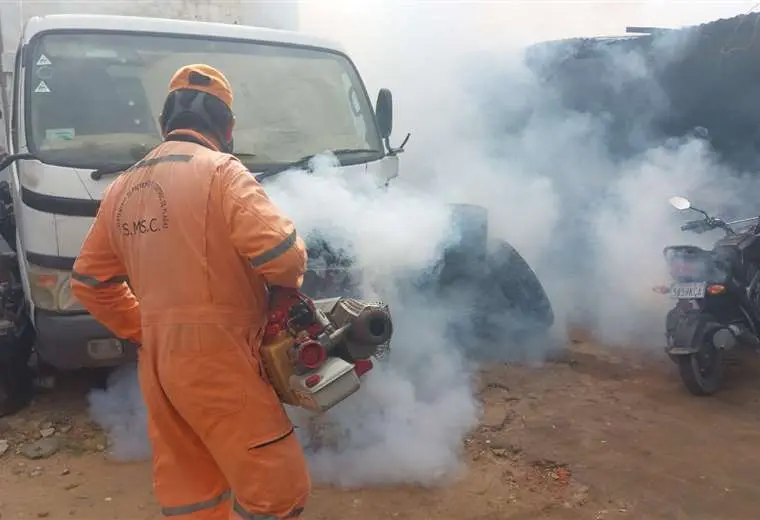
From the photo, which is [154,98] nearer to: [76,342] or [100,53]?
[100,53]

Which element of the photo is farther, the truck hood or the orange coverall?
the truck hood

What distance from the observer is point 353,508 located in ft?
11.8

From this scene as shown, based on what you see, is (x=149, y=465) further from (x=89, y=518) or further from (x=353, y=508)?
(x=353, y=508)

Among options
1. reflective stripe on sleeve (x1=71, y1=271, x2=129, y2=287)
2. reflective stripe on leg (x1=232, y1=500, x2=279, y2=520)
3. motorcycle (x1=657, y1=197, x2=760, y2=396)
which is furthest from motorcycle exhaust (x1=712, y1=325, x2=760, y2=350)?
reflective stripe on sleeve (x1=71, y1=271, x2=129, y2=287)

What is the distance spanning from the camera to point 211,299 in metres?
2.45

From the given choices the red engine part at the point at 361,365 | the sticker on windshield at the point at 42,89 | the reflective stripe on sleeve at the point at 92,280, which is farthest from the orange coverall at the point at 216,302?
the sticker on windshield at the point at 42,89

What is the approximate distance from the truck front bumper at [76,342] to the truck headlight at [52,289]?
0.05m

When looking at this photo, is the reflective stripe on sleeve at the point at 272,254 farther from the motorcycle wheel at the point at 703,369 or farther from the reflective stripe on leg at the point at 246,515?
the motorcycle wheel at the point at 703,369

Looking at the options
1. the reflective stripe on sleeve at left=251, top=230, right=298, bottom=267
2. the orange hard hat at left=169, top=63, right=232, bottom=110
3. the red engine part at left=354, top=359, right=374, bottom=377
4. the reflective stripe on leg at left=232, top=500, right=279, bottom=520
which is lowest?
the reflective stripe on leg at left=232, top=500, right=279, bottom=520

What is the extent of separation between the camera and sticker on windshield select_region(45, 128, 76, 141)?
14.1 ft

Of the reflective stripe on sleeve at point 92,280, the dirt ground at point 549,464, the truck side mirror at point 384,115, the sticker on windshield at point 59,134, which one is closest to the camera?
the reflective stripe on sleeve at point 92,280

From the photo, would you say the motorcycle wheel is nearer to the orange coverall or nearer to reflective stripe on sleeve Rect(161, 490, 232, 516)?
the orange coverall

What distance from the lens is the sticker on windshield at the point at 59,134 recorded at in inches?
169

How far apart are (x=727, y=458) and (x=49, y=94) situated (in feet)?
14.2
